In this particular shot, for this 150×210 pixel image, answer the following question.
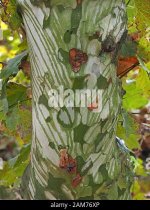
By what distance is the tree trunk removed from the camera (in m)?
0.57

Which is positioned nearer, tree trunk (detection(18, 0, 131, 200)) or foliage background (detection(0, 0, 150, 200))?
tree trunk (detection(18, 0, 131, 200))

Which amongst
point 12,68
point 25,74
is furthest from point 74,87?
point 25,74

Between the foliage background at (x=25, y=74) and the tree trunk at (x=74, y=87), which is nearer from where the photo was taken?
the tree trunk at (x=74, y=87)

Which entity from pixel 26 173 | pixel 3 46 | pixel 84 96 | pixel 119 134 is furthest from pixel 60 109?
pixel 3 46

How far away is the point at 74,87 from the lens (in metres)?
0.57

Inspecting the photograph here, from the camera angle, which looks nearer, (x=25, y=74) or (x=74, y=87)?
(x=74, y=87)

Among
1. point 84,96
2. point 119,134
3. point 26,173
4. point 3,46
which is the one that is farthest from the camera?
point 3,46

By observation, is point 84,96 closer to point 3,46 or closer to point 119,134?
point 119,134

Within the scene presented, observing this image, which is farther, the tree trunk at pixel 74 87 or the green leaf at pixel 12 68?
the green leaf at pixel 12 68

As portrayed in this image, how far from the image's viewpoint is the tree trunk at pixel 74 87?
1.86ft

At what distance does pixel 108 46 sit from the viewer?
578 millimetres

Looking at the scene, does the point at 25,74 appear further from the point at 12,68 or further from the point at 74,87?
the point at 74,87

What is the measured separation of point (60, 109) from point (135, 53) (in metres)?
0.20

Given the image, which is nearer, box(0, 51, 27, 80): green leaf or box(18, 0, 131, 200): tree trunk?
box(18, 0, 131, 200): tree trunk
